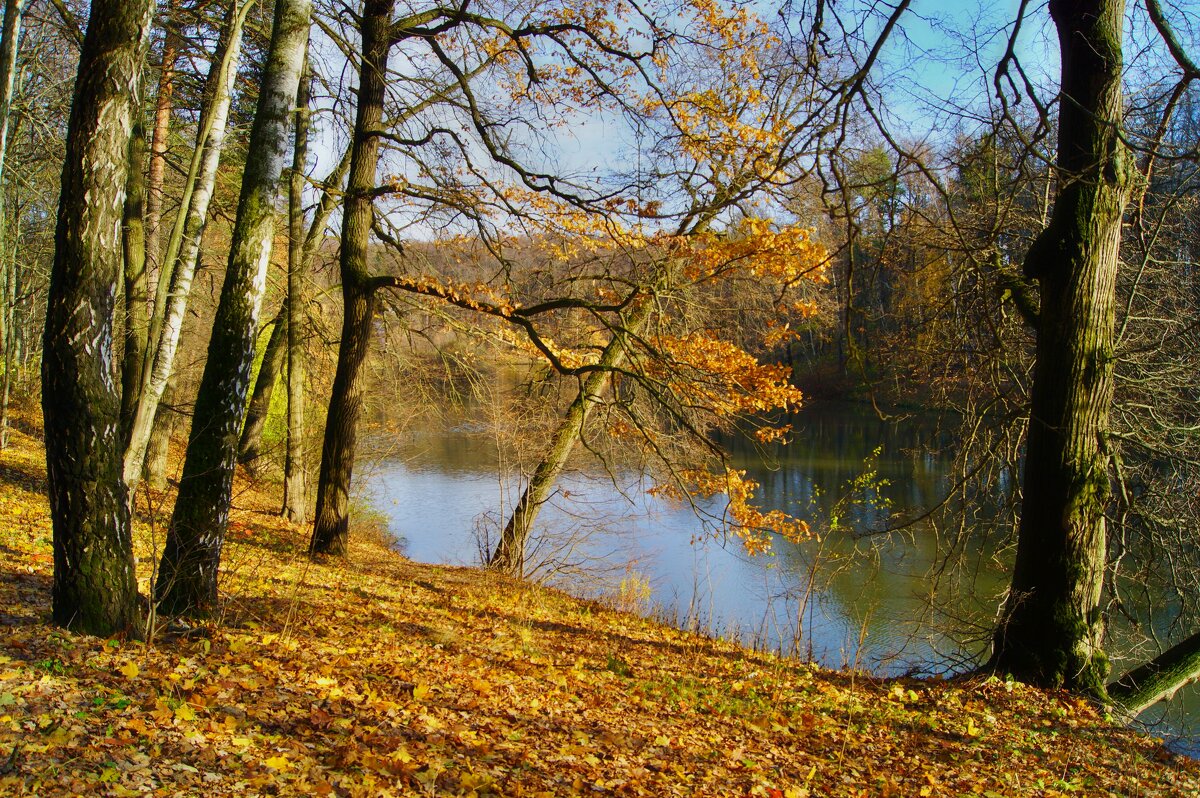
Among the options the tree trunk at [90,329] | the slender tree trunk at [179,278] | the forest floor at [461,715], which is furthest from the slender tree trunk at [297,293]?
the tree trunk at [90,329]

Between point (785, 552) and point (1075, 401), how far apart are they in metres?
9.52

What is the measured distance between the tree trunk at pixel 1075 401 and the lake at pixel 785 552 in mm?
559

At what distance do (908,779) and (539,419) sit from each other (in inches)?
322

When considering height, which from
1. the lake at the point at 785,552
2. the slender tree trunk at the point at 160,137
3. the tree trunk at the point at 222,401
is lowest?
the lake at the point at 785,552

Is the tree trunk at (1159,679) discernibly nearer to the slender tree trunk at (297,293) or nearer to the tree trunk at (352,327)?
the tree trunk at (352,327)

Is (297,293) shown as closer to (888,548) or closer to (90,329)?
(90,329)

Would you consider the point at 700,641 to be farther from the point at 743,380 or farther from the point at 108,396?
the point at 108,396

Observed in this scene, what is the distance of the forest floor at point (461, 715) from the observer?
314 centimetres

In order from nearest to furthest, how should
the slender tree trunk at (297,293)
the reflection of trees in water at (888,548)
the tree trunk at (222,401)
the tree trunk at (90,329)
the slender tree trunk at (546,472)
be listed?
the tree trunk at (90,329) < the tree trunk at (222,401) < the reflection of trees in water at (888,548) < the slender tree trunk at (297,293) < the slender tree trunk at (546,472)

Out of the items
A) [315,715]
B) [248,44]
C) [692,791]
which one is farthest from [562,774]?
[248,44]

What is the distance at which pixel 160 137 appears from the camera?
1004 cm

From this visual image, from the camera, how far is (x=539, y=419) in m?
11.9

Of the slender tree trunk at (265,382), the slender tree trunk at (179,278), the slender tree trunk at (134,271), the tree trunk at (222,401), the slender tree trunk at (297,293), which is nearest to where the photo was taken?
the tree trunk at (222,401)

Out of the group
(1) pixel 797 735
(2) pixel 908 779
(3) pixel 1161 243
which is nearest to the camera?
(2) pixel 908 779
